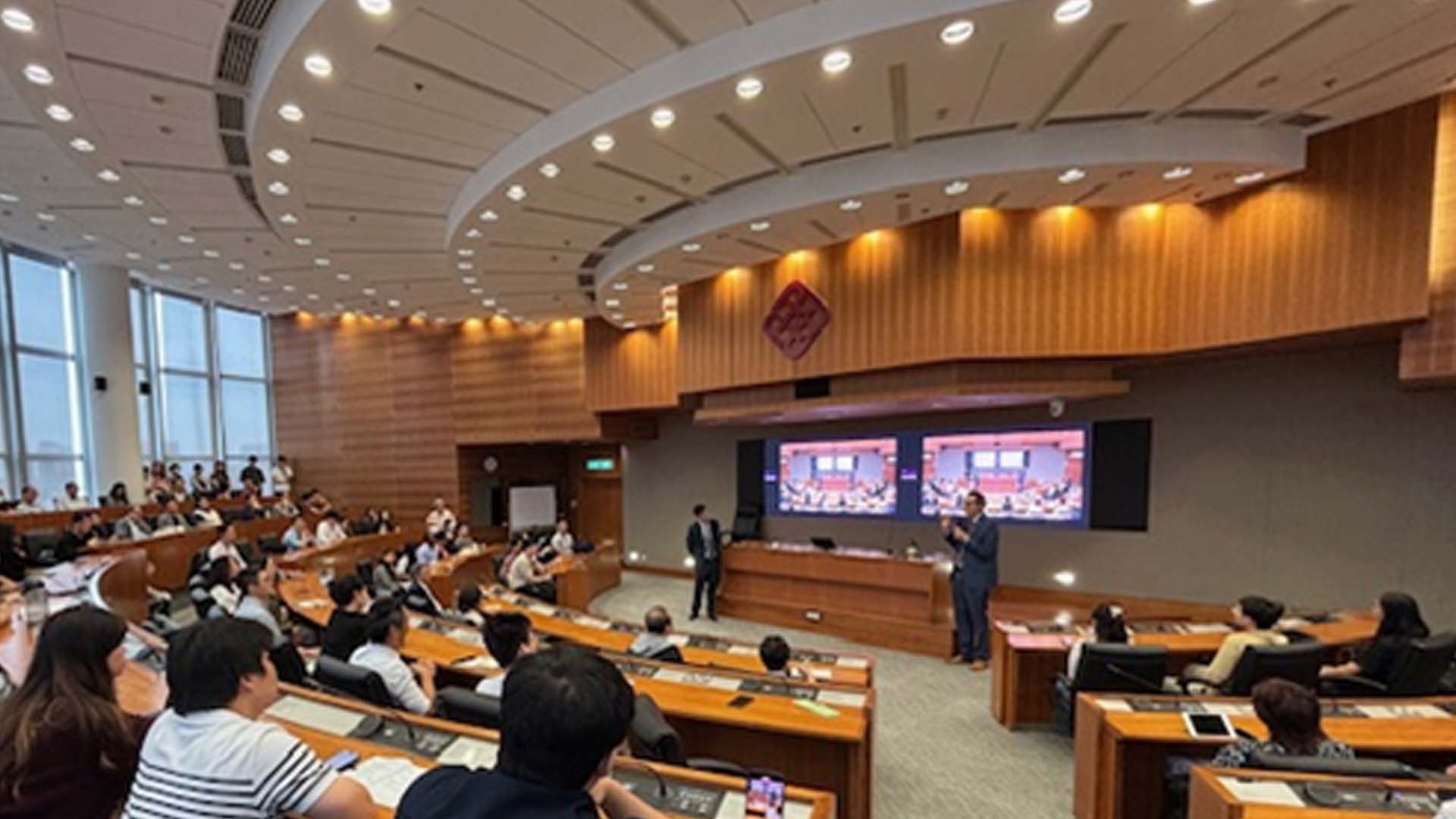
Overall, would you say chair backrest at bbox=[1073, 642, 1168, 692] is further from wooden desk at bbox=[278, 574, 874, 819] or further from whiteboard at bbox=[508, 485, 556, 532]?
whiteboard at bbox=[508, 485, 556, 532]

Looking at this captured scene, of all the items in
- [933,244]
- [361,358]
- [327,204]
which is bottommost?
[361,358]

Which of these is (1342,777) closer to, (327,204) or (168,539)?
(327,204)

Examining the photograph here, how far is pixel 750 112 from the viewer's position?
4.14 m

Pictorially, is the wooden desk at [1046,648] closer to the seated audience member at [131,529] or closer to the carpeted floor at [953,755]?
the carpeted floor at [953,755]

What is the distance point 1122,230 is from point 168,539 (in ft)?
40.5

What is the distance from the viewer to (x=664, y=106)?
388 centimetres

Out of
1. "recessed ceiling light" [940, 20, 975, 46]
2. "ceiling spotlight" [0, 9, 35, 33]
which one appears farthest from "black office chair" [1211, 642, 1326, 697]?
"ceiling spotlight" [0, 9, 35, 33]

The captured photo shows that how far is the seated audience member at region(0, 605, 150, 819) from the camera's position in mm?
1523

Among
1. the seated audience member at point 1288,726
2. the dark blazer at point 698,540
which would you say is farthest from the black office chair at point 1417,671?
the dark blazer at point 698,540

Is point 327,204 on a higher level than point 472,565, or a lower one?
higher

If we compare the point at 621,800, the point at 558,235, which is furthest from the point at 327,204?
the point at 621,800

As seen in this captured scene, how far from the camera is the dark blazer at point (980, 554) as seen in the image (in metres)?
Answer: 5.97

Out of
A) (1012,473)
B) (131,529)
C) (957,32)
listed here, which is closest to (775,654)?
(957,32)

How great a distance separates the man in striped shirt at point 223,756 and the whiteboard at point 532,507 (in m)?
12.5
